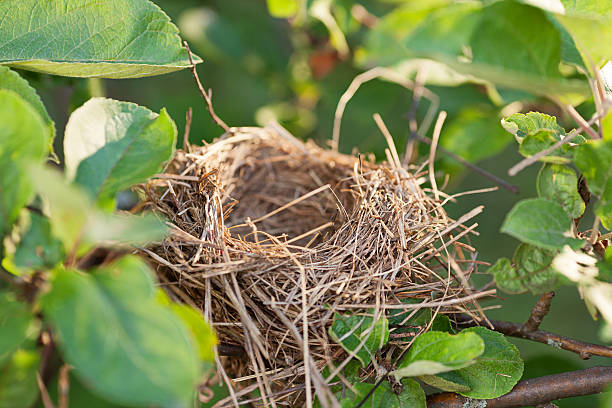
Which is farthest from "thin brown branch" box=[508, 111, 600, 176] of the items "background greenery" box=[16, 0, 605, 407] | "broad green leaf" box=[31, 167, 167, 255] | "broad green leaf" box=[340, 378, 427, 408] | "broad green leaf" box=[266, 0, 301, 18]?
"broad green leaf" box=[266, 0, 301, 18]

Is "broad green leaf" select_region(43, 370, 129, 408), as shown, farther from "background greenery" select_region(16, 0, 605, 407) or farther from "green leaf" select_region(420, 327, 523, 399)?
"green leaf" select_region(420, 327, 523, 399)

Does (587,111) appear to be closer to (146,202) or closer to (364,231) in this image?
(364,231)

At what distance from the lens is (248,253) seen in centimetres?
83

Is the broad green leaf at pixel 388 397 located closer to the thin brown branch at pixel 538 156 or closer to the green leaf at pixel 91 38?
the thin brown branch at pixel 538 156

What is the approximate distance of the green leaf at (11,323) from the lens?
516 millimetres

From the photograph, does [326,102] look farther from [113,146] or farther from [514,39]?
[113,146]

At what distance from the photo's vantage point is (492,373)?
2.42 feet

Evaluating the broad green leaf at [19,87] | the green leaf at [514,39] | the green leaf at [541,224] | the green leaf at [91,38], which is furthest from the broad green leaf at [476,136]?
the broad green leaf at [19,87]

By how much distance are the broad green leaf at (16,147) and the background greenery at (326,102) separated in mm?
904

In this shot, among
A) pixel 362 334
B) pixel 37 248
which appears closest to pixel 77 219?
pixel 37 248

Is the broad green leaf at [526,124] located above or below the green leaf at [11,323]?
above

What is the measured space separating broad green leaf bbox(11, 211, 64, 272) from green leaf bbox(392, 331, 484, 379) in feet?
1.58

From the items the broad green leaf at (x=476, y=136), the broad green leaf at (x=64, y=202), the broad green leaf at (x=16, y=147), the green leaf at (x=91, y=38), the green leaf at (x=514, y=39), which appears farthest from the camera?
the broad green leaf at (x=476, y=136)

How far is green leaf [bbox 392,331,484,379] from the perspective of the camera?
0.64m
